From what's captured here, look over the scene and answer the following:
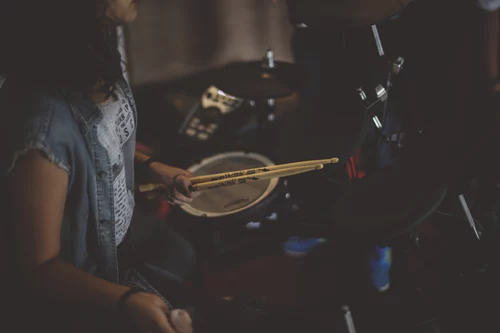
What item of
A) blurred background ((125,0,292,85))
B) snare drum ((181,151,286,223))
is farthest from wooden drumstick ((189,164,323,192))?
blurred background ((125,0,292,85))

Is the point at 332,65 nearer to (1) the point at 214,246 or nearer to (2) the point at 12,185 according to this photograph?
(1) the point at 214,246

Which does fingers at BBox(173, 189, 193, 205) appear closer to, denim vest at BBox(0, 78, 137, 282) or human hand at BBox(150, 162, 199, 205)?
human hand at BBox(150, 162, 199, 205)

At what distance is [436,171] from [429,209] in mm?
188

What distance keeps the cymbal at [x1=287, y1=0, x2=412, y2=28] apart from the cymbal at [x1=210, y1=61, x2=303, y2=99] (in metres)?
0.59

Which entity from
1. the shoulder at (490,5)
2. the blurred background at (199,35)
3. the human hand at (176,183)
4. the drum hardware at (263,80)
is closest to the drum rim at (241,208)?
the human hand at (176,183)

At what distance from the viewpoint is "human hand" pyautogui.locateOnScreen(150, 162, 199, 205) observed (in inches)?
50.6

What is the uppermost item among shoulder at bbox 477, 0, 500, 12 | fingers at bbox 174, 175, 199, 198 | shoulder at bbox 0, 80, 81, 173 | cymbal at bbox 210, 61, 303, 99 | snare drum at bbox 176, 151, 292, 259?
shoulder at bbox 477, 0, 500, 12

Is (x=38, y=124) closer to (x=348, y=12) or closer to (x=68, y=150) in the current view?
(x=68, y=150)

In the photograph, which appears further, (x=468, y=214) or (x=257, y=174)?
(x=468, y=214)

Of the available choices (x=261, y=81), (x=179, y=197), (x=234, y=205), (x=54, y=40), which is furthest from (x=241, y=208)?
(x=54, y=40)

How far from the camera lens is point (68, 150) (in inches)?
→ 35.9

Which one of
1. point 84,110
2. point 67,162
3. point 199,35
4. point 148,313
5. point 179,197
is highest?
point 199,35

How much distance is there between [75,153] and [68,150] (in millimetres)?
28

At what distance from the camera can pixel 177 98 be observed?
271 centimetres
